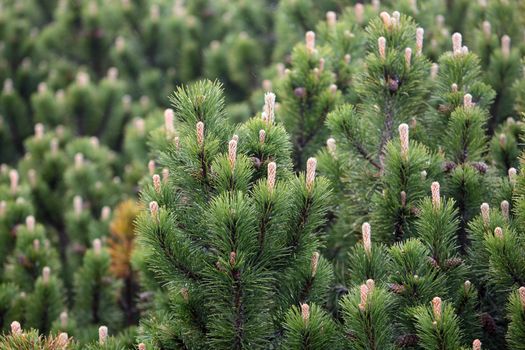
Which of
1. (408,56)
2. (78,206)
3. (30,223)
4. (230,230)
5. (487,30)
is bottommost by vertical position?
(230,230)

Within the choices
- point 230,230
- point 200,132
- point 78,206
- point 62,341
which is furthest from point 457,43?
point 78,206

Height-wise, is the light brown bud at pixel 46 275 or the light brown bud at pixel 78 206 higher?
the light brown bud at pixel 78 206

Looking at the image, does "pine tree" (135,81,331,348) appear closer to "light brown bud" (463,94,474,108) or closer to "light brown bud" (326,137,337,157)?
"light brown bud" (326,137,337,157)

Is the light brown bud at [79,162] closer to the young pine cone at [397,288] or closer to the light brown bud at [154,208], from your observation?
the light brown bud at [154,208]

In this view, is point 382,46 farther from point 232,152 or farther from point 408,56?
point 232,152

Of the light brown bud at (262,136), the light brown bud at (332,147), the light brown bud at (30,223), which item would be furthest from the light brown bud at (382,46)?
the light brown bud at (30,223)

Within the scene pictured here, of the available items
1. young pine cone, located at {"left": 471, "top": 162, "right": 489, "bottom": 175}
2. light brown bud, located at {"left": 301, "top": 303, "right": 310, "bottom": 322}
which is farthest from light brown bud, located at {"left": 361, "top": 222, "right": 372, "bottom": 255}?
young pine cone, located at {"left": 471, "top": 162, "right": 489, "bottom": 175}

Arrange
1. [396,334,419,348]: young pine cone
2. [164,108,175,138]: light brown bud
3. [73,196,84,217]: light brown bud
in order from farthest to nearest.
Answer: [73,196,84,217]: light brown bud
[164,108,175,138]: light brown bud
[396,334,419,348]: young pine cone

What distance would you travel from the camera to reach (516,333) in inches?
95.0

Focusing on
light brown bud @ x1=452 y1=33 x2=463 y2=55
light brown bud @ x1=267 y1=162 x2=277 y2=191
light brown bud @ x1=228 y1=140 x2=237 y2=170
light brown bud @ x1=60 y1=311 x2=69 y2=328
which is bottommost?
light brown bud @ x1=60 y1=311 x2=69 y2=328

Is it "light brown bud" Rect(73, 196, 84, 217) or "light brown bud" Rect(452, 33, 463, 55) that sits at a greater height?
"light brown bud" Rect(73, 196, 84, 217)

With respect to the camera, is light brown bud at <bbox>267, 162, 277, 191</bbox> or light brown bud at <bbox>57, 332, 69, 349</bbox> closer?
light brown bud at <bbox>267, 162, 277, 191</bbox>

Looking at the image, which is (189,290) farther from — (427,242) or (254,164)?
(427,242)

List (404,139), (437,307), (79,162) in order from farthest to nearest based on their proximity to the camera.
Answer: (79,162) < (404,139) < (437,307)
